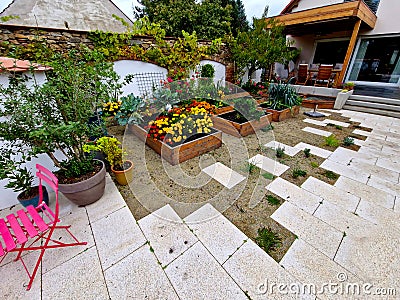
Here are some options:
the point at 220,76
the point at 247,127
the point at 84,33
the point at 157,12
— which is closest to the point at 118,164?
the point at 247,127

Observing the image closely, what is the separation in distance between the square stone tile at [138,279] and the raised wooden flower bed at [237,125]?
9.24 feet

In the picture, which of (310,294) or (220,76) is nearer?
(310,294)

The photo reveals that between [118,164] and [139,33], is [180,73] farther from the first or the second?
[118,164]

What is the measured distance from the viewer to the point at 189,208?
1908 mm

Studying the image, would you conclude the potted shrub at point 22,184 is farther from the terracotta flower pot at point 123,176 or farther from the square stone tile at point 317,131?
the square stone tile at point 317,131


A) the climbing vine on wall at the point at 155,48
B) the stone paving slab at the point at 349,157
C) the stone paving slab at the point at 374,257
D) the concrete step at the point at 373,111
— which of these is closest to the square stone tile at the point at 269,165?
the stone paving slab at the point at 349,157

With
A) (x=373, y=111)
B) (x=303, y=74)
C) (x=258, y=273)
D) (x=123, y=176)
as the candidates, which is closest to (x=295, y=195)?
(x=258, y=273)

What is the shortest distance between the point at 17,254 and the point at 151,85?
17.0 feet

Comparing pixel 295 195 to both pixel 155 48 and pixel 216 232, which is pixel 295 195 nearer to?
pixel 216 232

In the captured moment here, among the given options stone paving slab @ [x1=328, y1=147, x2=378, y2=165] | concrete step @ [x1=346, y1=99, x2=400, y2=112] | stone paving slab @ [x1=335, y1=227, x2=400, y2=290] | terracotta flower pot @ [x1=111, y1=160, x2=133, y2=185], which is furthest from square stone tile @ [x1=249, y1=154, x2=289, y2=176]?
concrete step @ [x1=346, y1=99, x2=400, y2=112]

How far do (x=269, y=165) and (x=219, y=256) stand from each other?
1.70m

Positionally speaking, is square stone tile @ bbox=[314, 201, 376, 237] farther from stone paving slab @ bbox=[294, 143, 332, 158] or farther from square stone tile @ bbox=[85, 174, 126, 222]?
square stone tile @ bbox=[85, 174, 126, 222]

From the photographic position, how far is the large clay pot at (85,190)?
1.68 metres

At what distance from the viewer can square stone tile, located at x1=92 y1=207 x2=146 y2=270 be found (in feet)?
4.72
